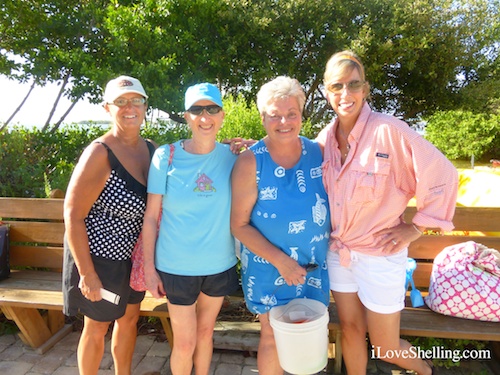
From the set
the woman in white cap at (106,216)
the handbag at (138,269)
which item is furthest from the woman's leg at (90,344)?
the handbag at (138,269)

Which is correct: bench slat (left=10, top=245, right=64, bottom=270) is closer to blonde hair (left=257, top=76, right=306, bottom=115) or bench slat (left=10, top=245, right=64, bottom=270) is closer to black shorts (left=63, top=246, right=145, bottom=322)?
black shorts (left=63, top=246, right=145, bottom=322)

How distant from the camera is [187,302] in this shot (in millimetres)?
2242

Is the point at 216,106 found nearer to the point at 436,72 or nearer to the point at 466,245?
the point at 466,245

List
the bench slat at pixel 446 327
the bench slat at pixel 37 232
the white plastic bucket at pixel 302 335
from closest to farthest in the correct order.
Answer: the white plastic bucket at pixel 302 335, the bench slat at pixel 446 327, the bench slat at pixel 37 232

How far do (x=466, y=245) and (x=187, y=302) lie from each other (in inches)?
77.6

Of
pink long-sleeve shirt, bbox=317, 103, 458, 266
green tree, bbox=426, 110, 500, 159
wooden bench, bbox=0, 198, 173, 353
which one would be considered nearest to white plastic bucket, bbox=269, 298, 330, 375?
pink long-sleeve shirt, bbox=317, 103, 458, 266

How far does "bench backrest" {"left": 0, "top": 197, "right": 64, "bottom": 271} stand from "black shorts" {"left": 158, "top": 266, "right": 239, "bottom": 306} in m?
1.68

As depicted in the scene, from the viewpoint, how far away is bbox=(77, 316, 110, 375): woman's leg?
2418 mm

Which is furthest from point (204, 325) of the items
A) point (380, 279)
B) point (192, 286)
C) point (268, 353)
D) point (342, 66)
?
point (342, 66)

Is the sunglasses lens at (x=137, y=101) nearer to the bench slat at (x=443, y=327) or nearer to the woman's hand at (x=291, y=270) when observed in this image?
the woman's hand at (x=291, y=270)

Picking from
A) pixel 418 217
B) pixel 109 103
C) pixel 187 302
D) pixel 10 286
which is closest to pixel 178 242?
pixel 187 302

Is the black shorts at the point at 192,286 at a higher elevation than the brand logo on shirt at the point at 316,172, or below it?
below

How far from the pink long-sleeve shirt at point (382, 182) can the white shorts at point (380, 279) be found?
62 mm

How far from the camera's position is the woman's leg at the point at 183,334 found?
89.1 inches
